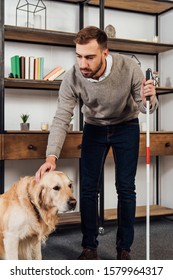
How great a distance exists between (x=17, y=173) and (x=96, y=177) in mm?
1340

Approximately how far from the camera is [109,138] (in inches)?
97.7

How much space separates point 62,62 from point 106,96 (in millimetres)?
1618

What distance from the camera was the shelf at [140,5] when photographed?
3.86 metres

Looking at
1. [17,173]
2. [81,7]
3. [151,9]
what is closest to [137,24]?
[151,9]

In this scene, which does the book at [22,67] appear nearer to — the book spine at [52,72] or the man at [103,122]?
the book spine at [52,72]

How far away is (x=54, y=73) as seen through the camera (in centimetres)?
355

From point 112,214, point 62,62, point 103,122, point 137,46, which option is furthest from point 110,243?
point 137,46

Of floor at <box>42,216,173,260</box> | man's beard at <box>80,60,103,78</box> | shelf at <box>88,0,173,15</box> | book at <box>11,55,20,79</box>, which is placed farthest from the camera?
shelf at <box>88,0,173,15</box>

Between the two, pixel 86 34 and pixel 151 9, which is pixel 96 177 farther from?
pixel 151 9

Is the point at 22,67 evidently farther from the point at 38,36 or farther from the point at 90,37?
the point at 90,37

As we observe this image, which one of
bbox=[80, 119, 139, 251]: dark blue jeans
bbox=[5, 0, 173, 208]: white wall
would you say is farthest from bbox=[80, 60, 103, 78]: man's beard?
bbox=[5, 0, 173, 208]: white wall

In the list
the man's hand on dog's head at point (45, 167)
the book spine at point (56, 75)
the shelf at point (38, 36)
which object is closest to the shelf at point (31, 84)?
the book spine at point (56, 75)

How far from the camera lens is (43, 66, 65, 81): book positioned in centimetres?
353

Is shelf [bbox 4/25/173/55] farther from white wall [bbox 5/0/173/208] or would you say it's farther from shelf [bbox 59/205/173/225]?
shelf [bbox 59/205/173/225]
